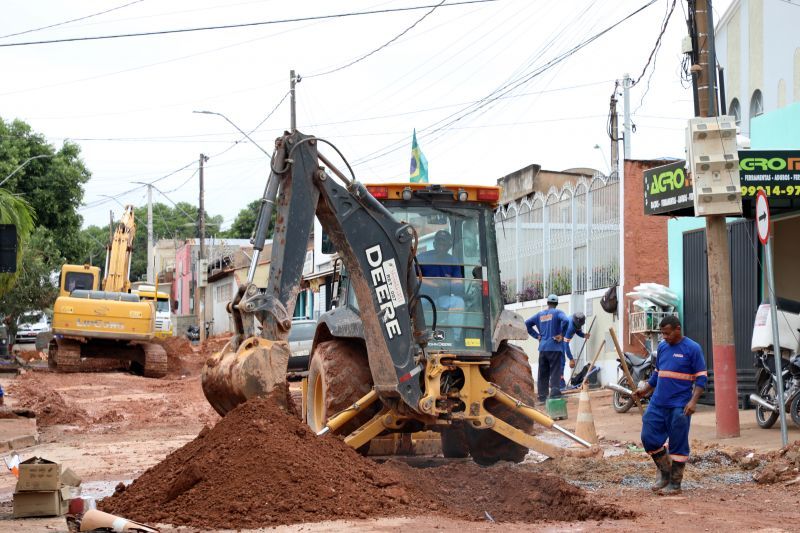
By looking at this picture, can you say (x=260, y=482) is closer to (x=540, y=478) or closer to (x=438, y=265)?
(x=540, y=478)

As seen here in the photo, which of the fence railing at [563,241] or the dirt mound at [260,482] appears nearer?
the dirt mound at [260,482]

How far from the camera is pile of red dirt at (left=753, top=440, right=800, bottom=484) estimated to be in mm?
10094

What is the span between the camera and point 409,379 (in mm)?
9891

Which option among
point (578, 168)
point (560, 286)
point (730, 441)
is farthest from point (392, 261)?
point (578, 168)

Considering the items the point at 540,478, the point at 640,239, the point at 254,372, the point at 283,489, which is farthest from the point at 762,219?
the point at 640,239

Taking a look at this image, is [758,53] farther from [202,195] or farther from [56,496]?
[202,195]

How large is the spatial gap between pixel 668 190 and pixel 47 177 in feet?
92.0

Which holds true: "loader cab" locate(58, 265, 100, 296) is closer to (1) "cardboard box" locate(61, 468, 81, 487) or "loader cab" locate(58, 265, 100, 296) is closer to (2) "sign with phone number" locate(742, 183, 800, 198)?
(2) "sign with phone number" locate(742, 183, 800, 198)

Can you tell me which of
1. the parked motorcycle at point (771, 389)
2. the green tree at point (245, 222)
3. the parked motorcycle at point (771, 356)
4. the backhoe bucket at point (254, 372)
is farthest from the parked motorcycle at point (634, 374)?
the green tree at point (245, 222)

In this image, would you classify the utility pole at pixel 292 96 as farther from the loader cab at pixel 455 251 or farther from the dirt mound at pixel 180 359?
the loader cab at pixel 455 251

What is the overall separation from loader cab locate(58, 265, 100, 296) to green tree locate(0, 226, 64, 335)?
4.47 m

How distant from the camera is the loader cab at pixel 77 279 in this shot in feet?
118

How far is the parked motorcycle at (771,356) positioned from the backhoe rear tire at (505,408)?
411 cm

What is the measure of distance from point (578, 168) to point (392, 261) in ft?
103
